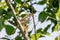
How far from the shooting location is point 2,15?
0.78m

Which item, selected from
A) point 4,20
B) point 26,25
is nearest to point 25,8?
point 4,20

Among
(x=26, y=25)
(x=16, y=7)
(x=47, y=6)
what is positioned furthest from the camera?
(x=47, y=6)

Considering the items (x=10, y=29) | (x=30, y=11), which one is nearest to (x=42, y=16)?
(x=30, y=11)

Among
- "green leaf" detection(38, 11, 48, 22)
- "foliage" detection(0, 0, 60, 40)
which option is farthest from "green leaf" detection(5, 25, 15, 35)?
"green leaf" detection(38, 11, 48, 22)

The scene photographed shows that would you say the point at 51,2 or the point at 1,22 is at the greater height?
the point at 51,2

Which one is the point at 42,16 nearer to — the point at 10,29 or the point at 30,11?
the point at 30,11

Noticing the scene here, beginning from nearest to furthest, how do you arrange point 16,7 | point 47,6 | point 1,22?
point 1,22 < point 16,7 < point 47,6

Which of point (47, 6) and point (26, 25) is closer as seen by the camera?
point (26, 25)

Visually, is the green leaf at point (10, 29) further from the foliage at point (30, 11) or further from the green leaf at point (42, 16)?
the green leaf at point (42, 16)

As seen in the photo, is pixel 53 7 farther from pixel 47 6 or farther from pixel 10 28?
pixel 10 28

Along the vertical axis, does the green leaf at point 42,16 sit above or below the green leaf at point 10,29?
above

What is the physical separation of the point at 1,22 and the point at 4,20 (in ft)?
0.18

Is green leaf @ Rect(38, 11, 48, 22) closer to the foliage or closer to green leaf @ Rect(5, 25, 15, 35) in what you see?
the foliage

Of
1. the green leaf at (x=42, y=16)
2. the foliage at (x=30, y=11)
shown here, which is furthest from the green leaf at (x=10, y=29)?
the green leaf at (x=42, y=16)
